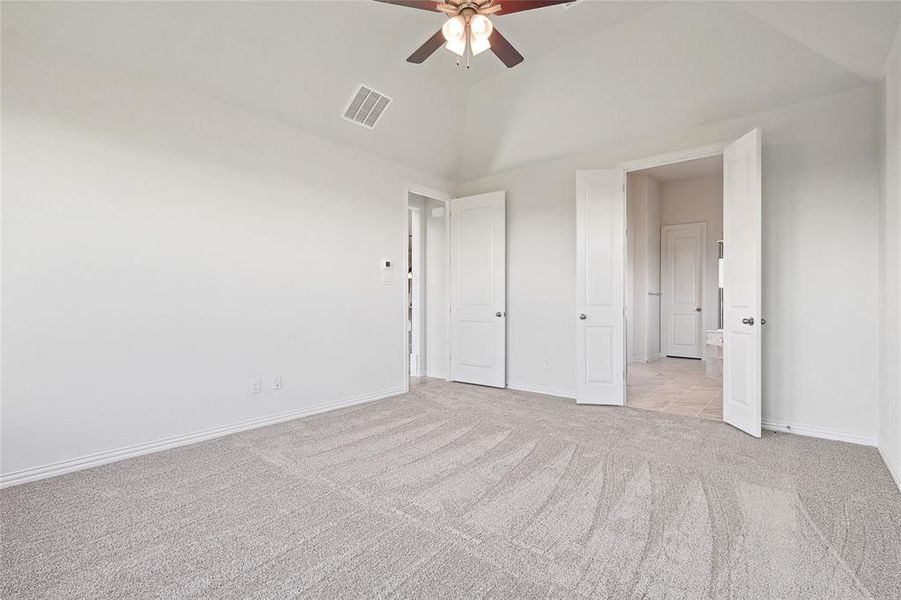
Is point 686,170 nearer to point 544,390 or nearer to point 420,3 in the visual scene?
point 544,390

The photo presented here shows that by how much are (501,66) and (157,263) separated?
3.51 m

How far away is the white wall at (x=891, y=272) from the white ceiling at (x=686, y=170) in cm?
377

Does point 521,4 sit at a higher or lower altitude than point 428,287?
higher

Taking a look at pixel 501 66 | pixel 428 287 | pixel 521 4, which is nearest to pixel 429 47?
pixel 521 4

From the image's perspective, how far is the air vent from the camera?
3742 mm

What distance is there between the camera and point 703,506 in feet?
7.01

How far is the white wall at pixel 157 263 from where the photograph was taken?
8.06 ft

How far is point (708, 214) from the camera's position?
7.45 metres

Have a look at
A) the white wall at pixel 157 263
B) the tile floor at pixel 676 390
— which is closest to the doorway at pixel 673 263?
the tile floor at pixel 676 390

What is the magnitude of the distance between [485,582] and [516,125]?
4.23 metres

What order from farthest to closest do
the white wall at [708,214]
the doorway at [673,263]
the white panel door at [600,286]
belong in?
the white wall at [708,214], the doorway at [673,263], the white panel door at [600,286]

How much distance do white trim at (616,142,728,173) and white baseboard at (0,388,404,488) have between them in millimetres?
3817

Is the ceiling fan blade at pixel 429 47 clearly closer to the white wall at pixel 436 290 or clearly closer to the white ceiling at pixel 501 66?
the white ceiling at pixel 501 66

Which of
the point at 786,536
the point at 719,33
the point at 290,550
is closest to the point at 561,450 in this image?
the point at 786,536
